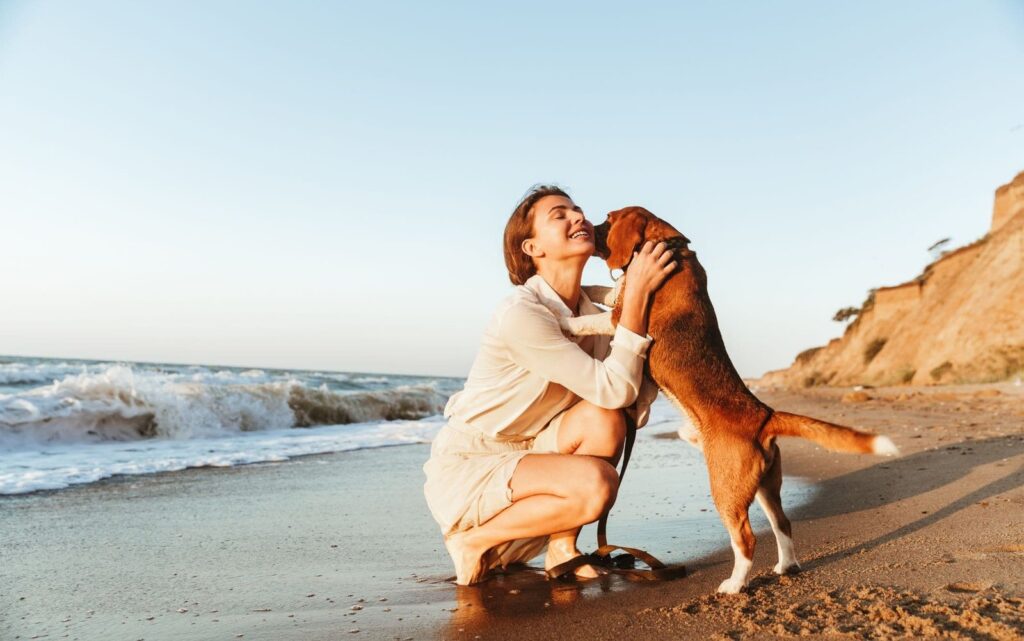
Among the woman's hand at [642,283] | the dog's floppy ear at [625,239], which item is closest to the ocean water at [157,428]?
the dog's floppy ear at [625,239]

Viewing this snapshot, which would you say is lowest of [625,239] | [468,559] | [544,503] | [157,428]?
[157,428]

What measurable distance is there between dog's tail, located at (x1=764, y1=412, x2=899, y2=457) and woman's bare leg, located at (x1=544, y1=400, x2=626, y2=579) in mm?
662

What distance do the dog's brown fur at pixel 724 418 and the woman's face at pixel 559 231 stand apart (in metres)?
0.33

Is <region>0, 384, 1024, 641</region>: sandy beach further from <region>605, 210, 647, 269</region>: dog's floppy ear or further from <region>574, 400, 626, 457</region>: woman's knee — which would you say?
<region>605, 210, 647, 269</region>: dog's floppy ear

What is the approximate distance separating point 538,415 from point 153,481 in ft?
15.9

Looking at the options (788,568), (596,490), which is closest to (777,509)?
(788,568)

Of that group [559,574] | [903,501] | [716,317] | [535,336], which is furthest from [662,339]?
[903,501]

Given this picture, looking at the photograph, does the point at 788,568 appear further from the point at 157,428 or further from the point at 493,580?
the point at 157,428

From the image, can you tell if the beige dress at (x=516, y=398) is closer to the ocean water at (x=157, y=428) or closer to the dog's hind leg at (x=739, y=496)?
the dog's hind leg at (x=739, y=496)

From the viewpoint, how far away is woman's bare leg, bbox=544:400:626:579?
3168 mm

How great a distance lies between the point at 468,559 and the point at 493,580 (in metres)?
0.17

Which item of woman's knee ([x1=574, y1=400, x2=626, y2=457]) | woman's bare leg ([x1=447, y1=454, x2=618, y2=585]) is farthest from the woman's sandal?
woman's knee ([x1=574, y1=400, x2=626, y2=457])

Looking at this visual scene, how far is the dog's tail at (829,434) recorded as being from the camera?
2750 millimetres

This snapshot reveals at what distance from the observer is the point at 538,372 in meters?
3.09
